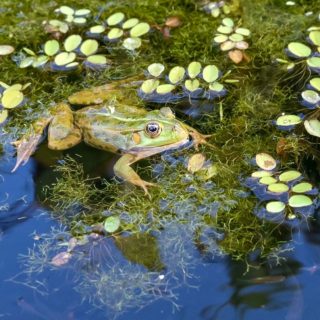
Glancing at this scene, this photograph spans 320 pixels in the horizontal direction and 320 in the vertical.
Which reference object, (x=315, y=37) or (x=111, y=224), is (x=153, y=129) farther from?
(x=315, y=37)

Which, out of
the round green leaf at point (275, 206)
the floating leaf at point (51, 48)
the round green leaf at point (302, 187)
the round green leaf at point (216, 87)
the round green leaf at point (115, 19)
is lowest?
the round green leaf at point (275, 206)

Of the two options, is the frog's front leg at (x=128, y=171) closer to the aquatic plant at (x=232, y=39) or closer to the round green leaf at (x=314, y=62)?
the aquatic plant at (x=232, y=39)

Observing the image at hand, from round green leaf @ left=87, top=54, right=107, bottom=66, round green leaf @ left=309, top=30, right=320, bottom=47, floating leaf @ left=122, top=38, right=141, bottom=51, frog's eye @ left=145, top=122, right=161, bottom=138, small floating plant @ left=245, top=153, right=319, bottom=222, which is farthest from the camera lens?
floating leaf @ left=122, top=38, right=141, bottom=51

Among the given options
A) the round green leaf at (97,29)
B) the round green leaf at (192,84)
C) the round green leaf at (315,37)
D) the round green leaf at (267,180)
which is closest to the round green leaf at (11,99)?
the round green leaf at (97,29)

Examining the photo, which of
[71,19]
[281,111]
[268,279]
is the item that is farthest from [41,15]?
[268,279]

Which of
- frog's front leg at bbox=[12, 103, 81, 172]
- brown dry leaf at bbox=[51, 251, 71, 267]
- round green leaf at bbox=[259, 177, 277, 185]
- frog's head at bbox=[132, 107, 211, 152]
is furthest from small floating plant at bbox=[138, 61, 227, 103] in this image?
brown dry leaf at bbox=[51, 251, 71, 267]

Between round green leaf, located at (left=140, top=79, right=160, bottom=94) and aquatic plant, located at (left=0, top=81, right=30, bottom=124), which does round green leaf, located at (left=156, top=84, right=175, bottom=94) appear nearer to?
round green leaf, located at (left=140, top=79, right=160, bottom=94)
